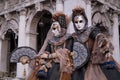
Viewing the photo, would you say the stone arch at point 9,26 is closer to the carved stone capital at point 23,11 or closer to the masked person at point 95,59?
the carved stone capital at point 23,11

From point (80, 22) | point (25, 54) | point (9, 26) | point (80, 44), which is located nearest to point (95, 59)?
point (80, 44)

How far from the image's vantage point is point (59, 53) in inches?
161

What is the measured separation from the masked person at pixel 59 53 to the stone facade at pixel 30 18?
35.0 ft

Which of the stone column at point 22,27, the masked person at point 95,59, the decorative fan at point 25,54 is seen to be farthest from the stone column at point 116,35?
the masked person at point 95,59

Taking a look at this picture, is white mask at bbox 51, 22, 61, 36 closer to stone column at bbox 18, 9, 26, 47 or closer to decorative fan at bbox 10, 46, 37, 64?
decorative fan at bbox 10, 46, 37, 64

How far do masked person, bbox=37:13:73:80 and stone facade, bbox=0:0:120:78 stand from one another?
35.0 ft

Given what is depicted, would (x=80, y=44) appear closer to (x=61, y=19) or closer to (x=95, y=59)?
(x=95, y=59)

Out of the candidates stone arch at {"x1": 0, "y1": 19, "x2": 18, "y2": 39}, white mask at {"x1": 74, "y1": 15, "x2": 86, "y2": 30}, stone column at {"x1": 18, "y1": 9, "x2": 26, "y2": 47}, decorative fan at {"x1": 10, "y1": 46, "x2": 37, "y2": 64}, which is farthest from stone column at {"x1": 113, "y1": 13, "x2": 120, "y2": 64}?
white mask at {"x1": 74, "y1": 15, "x2": 86, "y2": 30}

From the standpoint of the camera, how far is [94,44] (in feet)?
12.6

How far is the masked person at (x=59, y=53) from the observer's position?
385 centimetres

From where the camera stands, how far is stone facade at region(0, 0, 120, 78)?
16.4 m

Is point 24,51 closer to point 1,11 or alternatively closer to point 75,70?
point 75,70

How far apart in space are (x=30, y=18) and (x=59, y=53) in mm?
13528

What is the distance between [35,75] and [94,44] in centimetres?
100
